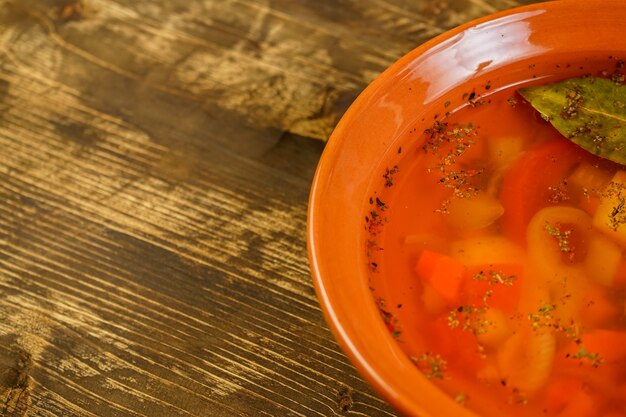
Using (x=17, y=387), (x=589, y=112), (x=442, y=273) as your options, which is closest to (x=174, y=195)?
(x=17, y=387)

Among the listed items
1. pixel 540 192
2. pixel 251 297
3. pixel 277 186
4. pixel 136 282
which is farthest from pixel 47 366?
pixel 540 192

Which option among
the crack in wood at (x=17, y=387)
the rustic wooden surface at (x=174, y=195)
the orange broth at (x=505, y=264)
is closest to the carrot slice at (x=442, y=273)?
the orange broth at (x=505, y=264)

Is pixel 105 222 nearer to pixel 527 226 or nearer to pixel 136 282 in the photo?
pixel 136 282

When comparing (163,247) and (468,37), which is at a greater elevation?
(468,37)

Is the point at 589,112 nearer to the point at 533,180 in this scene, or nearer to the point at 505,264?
the point at 533,180

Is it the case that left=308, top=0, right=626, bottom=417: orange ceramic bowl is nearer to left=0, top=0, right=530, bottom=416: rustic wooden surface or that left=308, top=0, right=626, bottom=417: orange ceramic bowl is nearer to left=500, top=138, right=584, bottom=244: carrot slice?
left=500, top=138, right=584, bottom=244: carrot slice
